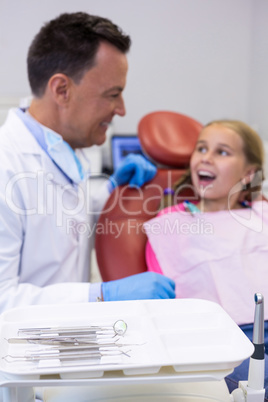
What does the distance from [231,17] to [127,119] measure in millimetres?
1260

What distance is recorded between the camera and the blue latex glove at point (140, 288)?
1048 mm

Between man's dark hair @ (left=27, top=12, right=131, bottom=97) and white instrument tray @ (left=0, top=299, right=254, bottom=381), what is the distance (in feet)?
3.19

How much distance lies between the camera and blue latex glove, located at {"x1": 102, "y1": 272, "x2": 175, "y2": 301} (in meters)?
1.05

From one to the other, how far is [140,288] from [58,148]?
602mm

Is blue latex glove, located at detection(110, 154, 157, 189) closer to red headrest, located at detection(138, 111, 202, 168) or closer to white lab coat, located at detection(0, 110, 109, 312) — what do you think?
red headrest, located at detection(138, 111, 202, 168)

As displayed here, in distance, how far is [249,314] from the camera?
1182mm

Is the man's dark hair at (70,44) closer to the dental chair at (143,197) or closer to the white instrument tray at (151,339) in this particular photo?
the dental chair at (143,197)

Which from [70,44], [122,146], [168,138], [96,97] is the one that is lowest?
[122,146]

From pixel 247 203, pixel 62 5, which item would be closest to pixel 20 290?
pixel 247 203

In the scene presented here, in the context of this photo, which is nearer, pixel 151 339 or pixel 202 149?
pixel 151 339

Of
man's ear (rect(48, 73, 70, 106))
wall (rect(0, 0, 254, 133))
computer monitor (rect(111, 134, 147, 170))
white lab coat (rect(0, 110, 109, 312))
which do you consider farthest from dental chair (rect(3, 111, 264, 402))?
computer monitor (rect(111, 134, 147, 170))

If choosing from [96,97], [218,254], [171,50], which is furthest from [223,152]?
[171,50]

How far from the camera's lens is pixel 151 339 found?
65 cm

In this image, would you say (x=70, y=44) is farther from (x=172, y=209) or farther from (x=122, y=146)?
(x=122, y=146)
